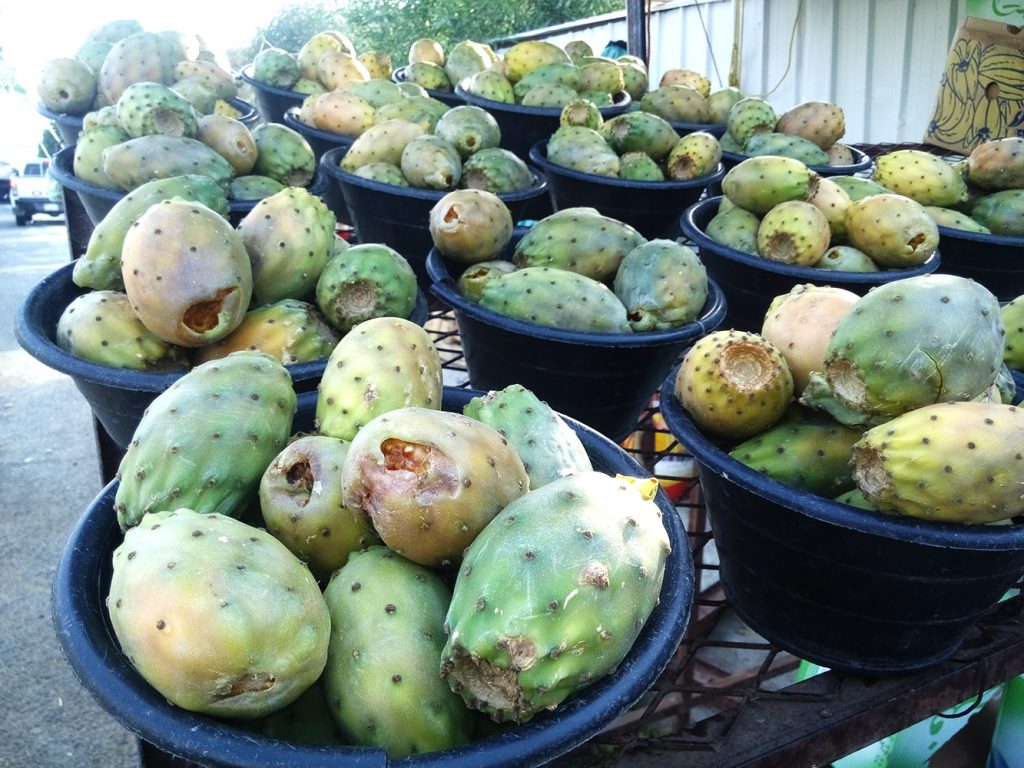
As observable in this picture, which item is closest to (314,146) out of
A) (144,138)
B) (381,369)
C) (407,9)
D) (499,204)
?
(144,138)

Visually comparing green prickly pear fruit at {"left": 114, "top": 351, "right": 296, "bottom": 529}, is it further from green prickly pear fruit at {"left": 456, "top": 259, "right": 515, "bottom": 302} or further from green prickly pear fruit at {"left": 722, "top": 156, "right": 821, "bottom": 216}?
green prickly pear fruit at {"left": 722, "top": 156, "right": 821, "bottom": 216}

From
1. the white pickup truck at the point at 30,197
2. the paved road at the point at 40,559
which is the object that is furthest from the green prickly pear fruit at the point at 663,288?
the white pickup truck at the point at 30,197

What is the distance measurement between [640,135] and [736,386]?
1153 millimetres

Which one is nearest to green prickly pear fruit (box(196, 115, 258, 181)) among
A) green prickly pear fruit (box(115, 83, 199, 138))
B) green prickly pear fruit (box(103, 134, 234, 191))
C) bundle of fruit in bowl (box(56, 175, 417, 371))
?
green prickly pear fruit (box(115, 83, 199, 138))

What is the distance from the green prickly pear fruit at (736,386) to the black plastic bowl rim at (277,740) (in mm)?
282

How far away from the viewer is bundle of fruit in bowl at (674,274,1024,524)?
29.3 inches

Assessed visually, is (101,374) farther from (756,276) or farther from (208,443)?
(756,276)

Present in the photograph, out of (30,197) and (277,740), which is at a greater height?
(277,740)

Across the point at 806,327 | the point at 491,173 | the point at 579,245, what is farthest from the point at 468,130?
the point at 806,327

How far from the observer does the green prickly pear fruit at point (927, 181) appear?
1.72 meters

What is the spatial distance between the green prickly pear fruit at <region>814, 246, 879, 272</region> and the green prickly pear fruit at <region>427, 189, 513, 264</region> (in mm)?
553

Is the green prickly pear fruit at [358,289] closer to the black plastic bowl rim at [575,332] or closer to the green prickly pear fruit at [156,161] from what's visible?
the black plastic bowl rim at [575,332]

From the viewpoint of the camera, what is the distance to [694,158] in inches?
73.0

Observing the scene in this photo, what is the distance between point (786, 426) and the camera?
0.94 m
